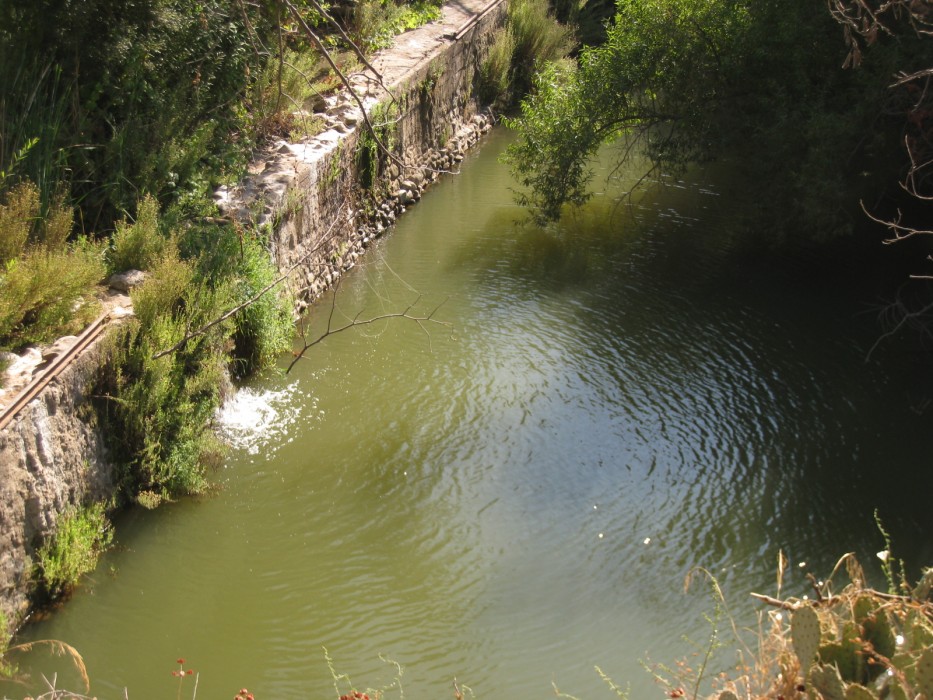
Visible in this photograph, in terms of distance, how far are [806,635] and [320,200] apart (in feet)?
25.3

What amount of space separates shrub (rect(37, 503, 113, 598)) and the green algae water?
0.12 meters

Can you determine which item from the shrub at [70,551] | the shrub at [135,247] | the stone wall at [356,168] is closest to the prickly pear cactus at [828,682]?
the shrub at [70,551]

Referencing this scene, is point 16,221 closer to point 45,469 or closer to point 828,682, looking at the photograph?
point 45,469

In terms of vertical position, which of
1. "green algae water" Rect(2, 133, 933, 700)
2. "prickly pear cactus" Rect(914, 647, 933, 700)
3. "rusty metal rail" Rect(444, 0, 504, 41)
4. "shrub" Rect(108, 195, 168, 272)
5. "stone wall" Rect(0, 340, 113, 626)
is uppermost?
Answer: "rusty metal rail" Rect(444, 0, 504, 41)

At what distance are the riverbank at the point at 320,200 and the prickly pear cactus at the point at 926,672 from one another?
258cm

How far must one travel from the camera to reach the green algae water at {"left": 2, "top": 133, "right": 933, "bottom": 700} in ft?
18.0

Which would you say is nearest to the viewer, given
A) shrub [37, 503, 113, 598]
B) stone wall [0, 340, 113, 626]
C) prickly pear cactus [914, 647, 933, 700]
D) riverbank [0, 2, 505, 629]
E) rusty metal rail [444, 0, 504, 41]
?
prickly pear cactus [914, 647, 933, 700]

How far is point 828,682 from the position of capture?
323 centimetres

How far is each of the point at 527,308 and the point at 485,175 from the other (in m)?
4.52

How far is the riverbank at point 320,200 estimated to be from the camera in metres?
5.40

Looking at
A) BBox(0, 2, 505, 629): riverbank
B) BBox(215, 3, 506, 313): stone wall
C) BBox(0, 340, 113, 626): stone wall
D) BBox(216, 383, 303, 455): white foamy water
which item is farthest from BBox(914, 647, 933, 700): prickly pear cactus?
BBox(216, 383, 303, 455): white foamy water

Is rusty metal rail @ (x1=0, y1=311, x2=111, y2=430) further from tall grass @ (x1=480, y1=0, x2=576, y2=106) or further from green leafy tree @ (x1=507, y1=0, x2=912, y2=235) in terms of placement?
tall grass @ (x1=480, y1=0, x2=576, y2=106)

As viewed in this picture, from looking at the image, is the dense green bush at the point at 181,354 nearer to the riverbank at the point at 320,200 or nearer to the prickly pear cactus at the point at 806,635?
the riverbank at the point at 320,200

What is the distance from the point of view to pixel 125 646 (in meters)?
5.41
